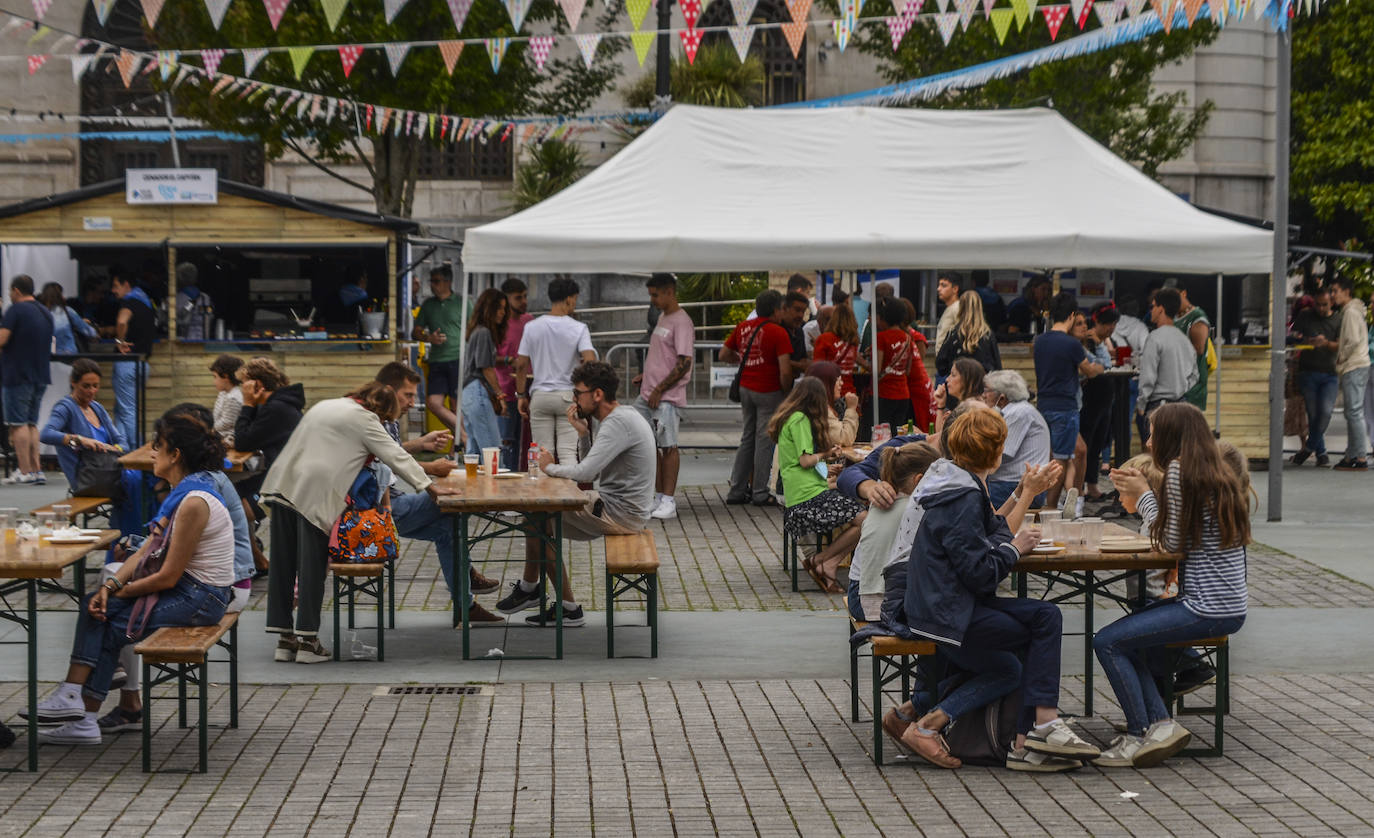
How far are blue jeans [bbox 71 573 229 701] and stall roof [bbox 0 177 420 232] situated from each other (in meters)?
11.0

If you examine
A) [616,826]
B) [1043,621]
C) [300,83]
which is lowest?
[616,826]

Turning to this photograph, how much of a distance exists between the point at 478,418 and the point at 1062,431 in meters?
4.87

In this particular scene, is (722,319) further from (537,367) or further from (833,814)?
(833,814)

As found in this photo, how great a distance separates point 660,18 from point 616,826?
16130 millimetres

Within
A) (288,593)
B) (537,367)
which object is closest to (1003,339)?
(537,367)

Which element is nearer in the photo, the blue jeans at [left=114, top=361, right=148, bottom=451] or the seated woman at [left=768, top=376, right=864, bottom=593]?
the seated woman at [left=768, top=376, right=864, bottom=593]

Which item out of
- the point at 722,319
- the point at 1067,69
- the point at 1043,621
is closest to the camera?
the point at 1043,621

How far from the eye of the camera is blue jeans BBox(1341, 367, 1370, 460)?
59.0ft

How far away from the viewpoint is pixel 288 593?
8.84 meters

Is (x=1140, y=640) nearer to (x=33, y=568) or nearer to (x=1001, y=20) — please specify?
(x=33, y=568)

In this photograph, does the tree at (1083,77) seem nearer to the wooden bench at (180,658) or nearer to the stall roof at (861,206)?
the stall roof at (861,206)

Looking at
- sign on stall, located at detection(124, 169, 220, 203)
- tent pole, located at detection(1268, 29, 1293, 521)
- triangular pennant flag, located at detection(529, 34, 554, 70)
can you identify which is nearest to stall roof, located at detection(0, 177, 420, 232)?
sign on stall, located at detection(124, 169, 220, 203)

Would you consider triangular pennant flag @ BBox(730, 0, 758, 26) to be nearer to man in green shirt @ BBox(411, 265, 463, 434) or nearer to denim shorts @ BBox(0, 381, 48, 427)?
man in green shirt @ BBox(411, 265, 463, 434)

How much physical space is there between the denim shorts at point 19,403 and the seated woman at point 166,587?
10112 millimetres
